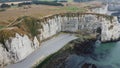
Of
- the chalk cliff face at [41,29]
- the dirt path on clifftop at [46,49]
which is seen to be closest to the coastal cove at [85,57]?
the dirt path on clifftop at [46,49]

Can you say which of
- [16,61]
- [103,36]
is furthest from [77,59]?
[103,36]

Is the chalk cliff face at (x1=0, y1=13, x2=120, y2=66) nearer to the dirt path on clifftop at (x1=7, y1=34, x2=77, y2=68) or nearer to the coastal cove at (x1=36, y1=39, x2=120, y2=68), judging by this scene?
the dirt path on clifftop at (x1=7, y1=34, x2=77, y2=68)

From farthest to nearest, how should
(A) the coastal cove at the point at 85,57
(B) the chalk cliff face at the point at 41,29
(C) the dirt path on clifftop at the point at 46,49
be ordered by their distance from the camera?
(A) the coastal cove at the point at 85,57, (B) the chalk cliff face at the point at 41,29, (C) the dirt path on clifftop at the point at 46,49

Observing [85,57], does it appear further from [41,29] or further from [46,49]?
[41,29]

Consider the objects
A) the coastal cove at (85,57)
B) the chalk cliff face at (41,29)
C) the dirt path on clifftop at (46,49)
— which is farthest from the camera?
the coastal cove at (85,57)

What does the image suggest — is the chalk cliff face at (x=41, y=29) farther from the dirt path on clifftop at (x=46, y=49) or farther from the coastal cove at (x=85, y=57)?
the coastal cove at (x=85, y=57)

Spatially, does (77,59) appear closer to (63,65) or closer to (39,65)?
(63,65)

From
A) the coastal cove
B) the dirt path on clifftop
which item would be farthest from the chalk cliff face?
the coastal cove
